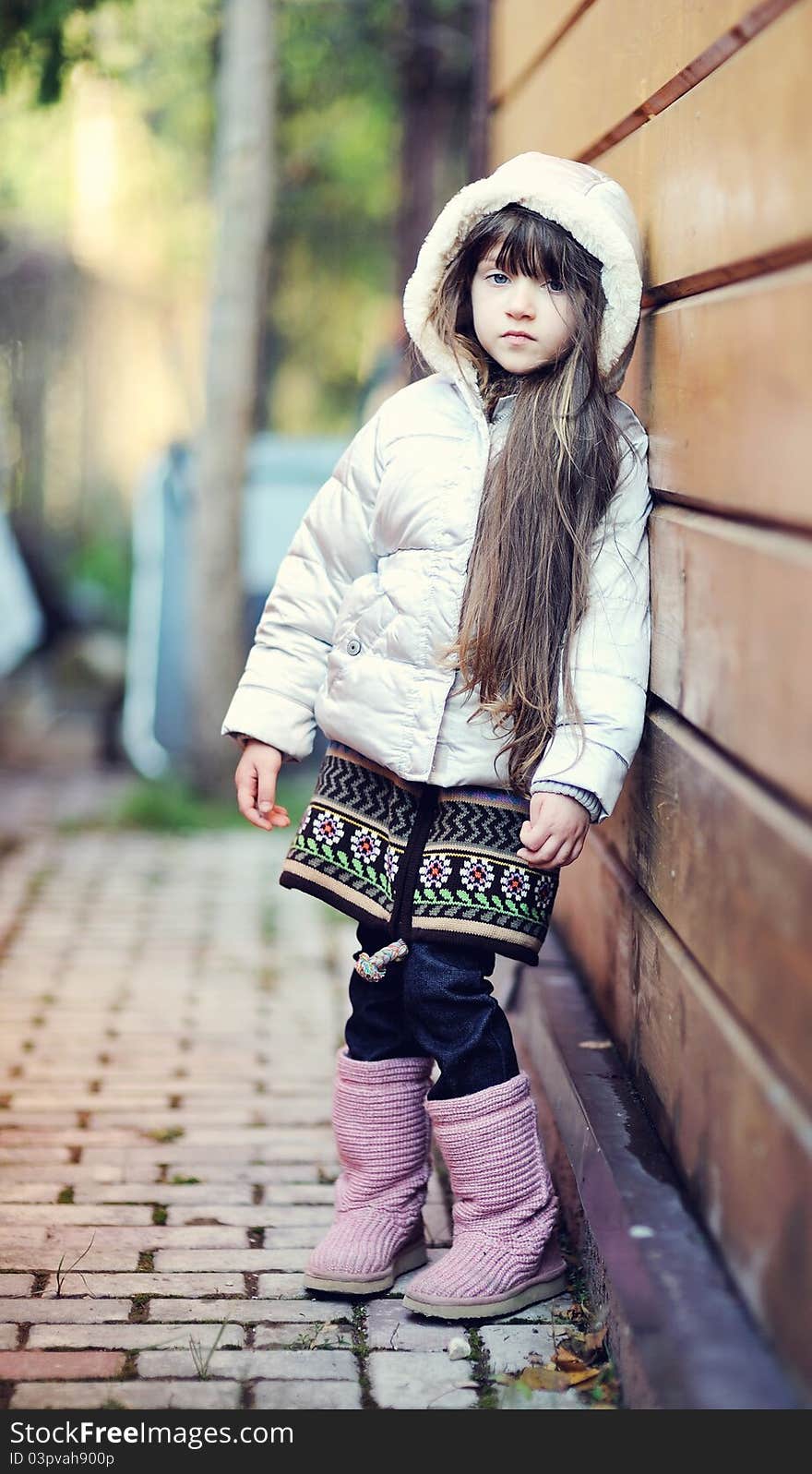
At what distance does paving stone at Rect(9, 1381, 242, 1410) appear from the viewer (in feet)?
6.82

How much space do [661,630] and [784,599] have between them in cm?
66

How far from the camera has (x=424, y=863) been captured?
238 centimetres

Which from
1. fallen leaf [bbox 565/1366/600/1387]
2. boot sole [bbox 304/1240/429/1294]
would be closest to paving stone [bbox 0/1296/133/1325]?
boot sole [bbox 304/1240/429/1294]

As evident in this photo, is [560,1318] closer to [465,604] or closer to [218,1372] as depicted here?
[218,1372]

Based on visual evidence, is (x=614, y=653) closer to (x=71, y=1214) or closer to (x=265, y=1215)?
(x=265, y=1215)

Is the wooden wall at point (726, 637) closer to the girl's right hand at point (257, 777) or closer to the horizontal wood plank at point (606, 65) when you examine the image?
the horizontal wood plank at point (606, 65)

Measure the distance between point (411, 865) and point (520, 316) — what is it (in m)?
0.80

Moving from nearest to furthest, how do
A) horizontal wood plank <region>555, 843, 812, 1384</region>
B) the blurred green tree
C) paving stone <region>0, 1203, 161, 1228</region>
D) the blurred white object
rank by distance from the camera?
horizontal wood plank <region>555, 843, 812, 1384</region>, paving stone <region>0, 1203, 161, 1228</region>, the blurred green tree, the blurred white object

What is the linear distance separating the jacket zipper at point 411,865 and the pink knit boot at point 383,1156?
10.2 inches

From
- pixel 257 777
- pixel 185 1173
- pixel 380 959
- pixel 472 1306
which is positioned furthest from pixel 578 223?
pixel 185 1173

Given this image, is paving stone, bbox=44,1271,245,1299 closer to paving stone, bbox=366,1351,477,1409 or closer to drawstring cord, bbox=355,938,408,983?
paving stone, bbox=366,1351,477,1409

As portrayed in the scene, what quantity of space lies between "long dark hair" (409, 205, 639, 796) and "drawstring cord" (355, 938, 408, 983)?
0.32 m

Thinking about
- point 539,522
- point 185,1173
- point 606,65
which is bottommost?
point 185,1173

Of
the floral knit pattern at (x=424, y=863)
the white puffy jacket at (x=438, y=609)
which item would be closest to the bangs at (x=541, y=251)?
the white puffy jacket at (x=438, y=609)
